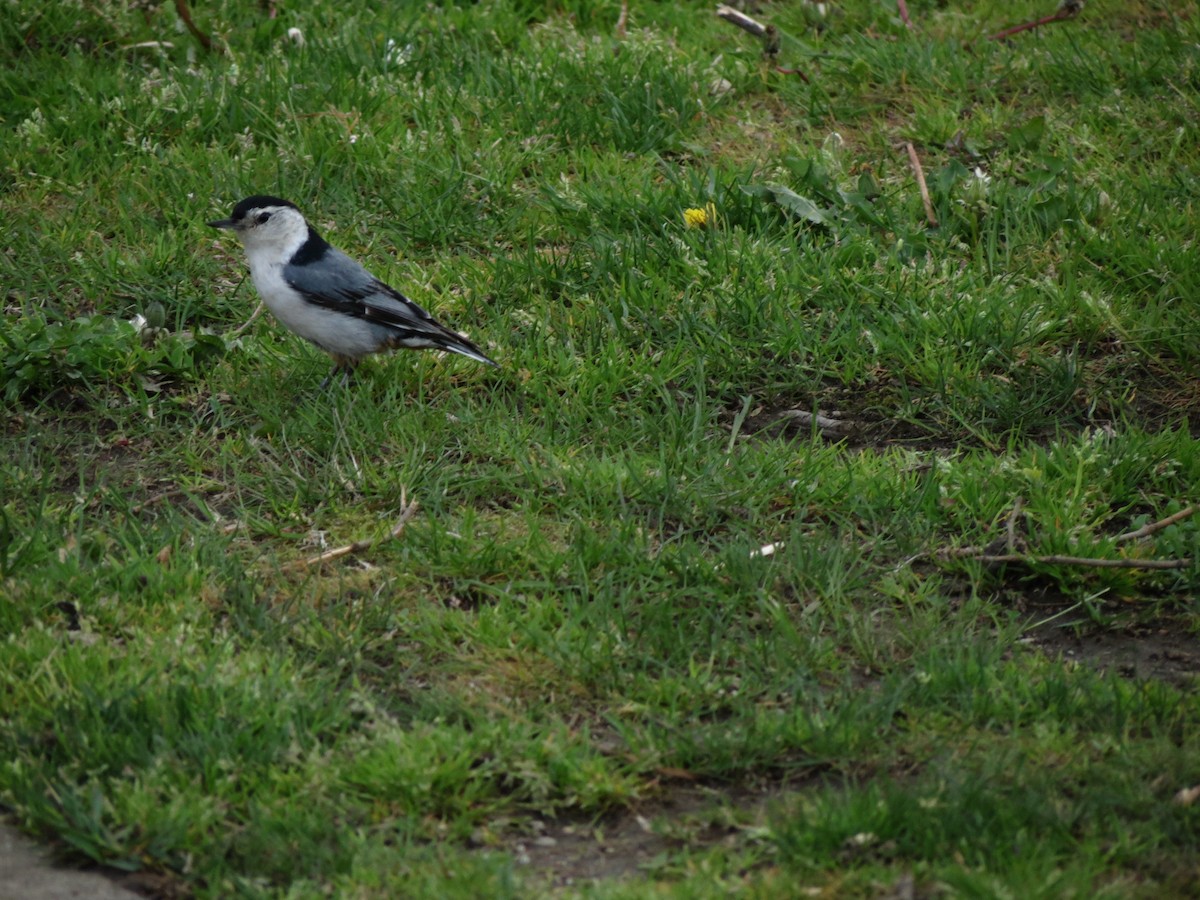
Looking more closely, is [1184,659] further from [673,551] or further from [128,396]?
[128,396]

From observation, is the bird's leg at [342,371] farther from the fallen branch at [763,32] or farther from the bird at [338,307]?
the fallen branch at [763,32]

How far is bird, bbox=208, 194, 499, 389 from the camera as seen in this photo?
222 inches

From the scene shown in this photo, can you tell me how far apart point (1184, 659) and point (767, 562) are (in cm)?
132

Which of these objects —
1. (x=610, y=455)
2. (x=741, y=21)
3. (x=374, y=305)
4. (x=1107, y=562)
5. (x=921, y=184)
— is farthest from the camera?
(x=741, y=21)

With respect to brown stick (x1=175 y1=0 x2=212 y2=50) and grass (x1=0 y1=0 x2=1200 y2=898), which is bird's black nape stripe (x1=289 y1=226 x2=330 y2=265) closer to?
grass (x1=0 y1=0 x2=1200 y2=898)

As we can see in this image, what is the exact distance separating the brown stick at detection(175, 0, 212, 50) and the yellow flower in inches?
117

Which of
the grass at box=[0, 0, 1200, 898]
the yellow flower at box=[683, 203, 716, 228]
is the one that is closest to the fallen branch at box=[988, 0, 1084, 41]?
the grass at box=[0, 0, 1200, 898]

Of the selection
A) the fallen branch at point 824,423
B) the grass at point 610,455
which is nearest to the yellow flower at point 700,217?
the grass at point 610,455

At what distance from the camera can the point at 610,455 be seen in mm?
5297

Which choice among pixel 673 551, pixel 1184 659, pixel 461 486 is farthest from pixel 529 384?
pixel 1184 659

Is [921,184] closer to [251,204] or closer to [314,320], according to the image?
[314,320]

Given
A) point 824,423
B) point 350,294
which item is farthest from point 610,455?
point 350,294

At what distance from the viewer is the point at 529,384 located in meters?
5.64

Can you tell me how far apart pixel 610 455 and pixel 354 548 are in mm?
1093
